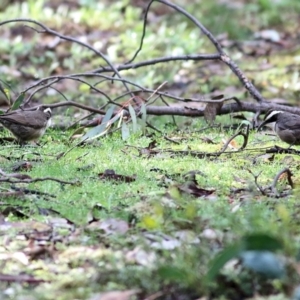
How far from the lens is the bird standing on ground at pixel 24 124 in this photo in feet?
22.4

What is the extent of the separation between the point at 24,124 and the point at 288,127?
8.00 feet

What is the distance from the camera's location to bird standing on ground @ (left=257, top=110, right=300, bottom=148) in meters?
6.70

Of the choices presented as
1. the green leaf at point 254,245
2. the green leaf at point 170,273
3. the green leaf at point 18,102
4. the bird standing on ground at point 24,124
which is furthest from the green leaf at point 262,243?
the green leaf at point 18,102

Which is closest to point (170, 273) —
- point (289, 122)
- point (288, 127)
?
point (288, 127)

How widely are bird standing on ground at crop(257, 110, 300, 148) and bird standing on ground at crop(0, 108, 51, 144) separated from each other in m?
2.26

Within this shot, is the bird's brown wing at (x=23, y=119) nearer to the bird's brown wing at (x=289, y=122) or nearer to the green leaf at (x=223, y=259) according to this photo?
the bird's brown wing at (x=289, y=122)

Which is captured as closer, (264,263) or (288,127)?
(264,263)

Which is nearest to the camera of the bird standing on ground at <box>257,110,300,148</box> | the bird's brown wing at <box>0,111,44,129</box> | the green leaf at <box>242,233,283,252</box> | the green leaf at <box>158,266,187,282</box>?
the green leaf at <box>242,233,283,252</box>

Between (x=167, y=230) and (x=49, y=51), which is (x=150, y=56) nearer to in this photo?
(x=49, y=51)

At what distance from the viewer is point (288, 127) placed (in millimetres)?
6734

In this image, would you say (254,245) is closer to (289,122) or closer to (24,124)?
(289,122)

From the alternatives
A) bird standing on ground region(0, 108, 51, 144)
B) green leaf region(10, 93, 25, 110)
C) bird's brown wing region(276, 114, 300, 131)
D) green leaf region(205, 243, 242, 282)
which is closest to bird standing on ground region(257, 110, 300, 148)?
bird's brown wing region(276, 114, 300, 131)

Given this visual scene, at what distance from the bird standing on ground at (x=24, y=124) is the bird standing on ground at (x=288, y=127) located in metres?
2.26

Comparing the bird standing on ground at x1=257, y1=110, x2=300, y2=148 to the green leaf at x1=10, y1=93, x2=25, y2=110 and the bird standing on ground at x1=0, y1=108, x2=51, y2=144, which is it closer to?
the bird standing on ground at x1=0, y1=108, x2=51, y2=144
